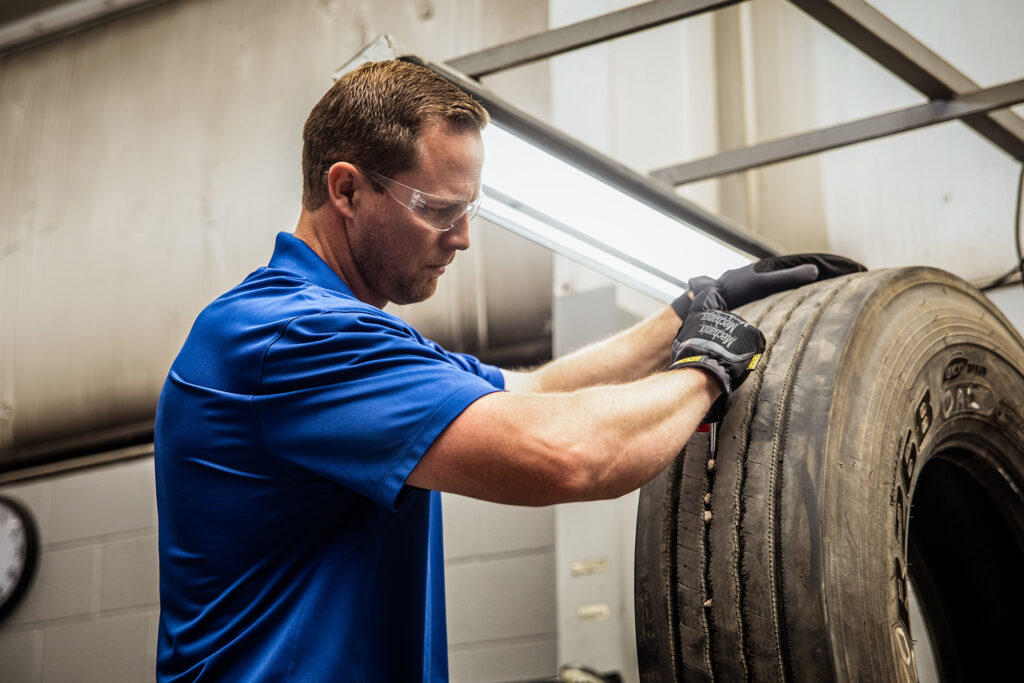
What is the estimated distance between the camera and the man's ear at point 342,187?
154cm

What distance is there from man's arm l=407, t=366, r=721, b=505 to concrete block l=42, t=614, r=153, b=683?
2.96 m

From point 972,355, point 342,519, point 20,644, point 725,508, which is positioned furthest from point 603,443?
point 20,644

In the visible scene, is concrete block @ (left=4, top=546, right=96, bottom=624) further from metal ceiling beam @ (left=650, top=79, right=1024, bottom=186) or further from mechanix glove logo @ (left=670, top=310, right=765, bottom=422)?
mechanix glove logo @ (left=670, top=310, right=765, bottom=422)

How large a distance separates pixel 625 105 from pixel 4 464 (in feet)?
9.88

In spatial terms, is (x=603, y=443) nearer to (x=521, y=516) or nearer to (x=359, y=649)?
(x=359, y=649)

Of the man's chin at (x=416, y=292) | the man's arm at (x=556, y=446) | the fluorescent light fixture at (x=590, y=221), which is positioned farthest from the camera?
the fluorescent light fixture at (x=590, y=221)

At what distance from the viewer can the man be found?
47.1 inches

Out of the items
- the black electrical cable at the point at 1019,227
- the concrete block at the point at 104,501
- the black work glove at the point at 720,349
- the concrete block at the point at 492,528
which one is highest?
the black electrical cable at the point at 1019,227

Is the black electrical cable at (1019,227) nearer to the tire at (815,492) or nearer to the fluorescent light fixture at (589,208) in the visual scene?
the fluorescent light fixture at (589,208)

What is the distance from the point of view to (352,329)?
125 centimetres

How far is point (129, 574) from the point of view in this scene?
382 centimetres

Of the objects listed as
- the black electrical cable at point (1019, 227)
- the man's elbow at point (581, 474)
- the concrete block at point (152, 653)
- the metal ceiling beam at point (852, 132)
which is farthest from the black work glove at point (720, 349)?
the concrete block at point (152, 653)

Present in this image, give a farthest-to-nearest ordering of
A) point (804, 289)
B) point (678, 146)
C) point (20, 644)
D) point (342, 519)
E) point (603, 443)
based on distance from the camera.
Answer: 1. point (20, 644)
2. point (678, 146)
3. point (804, 289)
4. point (342, 519)
5. point (603, 443)

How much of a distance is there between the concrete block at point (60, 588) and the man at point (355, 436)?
2.80 m
